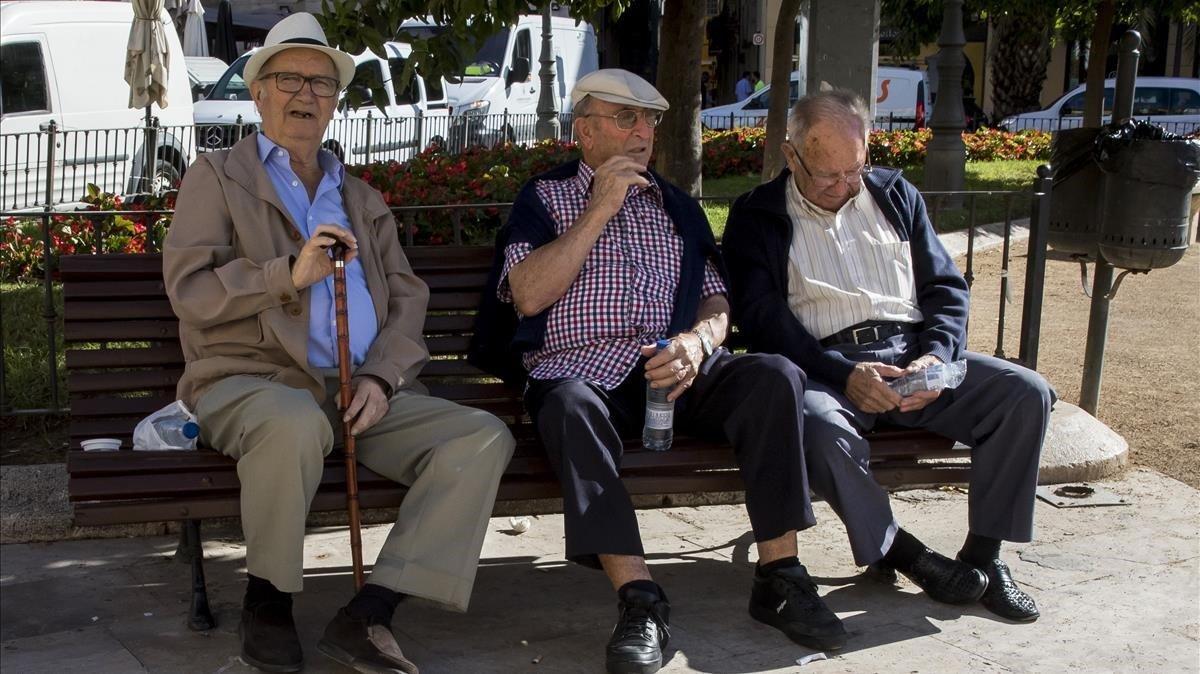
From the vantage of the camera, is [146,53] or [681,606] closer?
[681,606]

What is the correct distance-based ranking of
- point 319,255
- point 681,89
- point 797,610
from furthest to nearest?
point 681,89 → point 797,610 → point 319,255

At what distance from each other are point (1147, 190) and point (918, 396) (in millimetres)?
1917

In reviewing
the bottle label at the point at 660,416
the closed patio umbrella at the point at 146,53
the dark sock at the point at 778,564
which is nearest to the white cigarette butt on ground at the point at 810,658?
the dark sock at the point at 778,564

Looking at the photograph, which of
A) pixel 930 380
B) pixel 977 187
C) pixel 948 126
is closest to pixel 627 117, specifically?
pixel 930 380

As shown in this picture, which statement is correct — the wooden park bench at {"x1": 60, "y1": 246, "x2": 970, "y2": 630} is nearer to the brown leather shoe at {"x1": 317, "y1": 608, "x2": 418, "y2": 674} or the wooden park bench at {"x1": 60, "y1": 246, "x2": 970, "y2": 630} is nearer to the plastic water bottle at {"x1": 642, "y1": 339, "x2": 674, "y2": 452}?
the plastic water bottle at {"x1": 642, "y1": 339, "x2": 674, "y2": 452}

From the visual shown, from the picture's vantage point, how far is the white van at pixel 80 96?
38.3ft

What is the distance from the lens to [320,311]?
3840 millimetres

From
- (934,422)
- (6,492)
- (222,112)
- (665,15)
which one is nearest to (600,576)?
(934,422)

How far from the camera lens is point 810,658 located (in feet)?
12.3

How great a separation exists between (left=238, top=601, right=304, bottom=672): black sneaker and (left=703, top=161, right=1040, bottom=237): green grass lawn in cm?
619

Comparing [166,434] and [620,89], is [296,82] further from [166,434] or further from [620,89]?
[166,434]

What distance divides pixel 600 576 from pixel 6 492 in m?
2.05

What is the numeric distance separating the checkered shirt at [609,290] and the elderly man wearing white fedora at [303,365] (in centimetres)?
39

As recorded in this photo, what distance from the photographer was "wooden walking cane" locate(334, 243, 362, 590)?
3.61 meters
